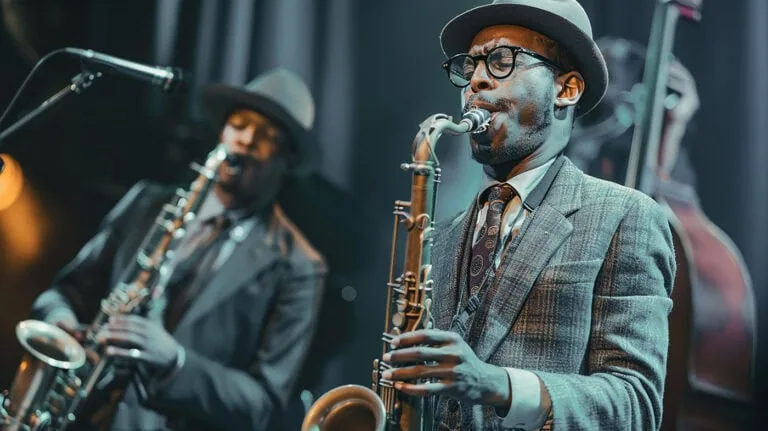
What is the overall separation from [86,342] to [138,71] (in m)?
1.65

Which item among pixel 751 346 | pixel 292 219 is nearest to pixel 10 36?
pixel 292 219

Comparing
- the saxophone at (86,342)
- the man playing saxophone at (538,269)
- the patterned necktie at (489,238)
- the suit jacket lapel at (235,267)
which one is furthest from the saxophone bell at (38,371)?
the patterned necktie at (489,238)

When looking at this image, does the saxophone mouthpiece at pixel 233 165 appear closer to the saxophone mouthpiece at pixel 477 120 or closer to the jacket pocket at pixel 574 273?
the saxophone mouthpiece at pixel 477 120

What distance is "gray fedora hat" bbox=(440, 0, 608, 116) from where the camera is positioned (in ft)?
7.48

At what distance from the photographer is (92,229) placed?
4281mm

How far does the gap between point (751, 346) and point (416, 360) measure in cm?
230

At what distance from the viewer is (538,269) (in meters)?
2.09

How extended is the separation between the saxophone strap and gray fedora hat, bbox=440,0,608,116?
237 millimetres

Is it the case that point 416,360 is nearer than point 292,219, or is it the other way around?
point 416,360

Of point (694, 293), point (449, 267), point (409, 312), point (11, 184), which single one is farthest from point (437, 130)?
point (11, 184)

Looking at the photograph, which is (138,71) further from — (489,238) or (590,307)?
(590,307)

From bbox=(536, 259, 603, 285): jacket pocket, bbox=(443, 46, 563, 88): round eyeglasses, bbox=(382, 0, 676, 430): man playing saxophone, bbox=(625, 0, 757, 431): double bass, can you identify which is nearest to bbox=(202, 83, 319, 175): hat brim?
bbox=(625, 0, 757, 431): double bass

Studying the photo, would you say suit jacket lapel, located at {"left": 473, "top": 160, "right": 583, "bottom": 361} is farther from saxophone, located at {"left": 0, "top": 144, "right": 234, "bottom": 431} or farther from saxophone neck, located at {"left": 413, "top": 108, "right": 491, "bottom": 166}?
saxophone, located at {"left": 0, "top": 144, "right": 234, "bottom": 431}

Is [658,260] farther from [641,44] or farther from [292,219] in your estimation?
[292,219]
